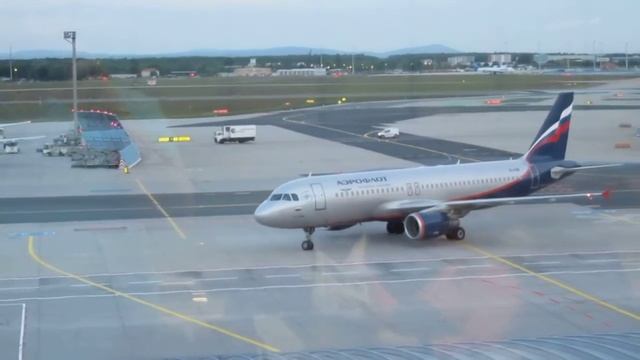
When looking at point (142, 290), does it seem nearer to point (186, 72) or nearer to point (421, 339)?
point (421, 339)

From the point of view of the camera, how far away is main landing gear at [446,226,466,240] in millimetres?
32406

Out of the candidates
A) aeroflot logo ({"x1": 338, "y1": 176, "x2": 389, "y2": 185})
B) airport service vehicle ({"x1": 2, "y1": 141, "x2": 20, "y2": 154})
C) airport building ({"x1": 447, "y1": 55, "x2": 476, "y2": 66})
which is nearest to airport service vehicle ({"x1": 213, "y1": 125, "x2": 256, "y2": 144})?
airport service vehicle ({"x1": 2, "y1": 141, "x2": 20, "y2": 154})

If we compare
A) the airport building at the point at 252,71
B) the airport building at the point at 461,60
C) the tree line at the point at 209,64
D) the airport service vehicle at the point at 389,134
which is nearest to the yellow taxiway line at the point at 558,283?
the airport service vehicle at the point at 389,134

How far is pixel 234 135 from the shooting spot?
73188 millimetres

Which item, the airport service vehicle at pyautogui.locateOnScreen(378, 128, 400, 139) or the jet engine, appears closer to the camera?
the jet engine

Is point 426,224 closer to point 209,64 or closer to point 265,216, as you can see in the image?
point 265,216

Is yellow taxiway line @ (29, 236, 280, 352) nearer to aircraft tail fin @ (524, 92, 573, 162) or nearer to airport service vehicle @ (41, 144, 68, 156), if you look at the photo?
aircraft tail fin @ (524, 92, 573, 162)

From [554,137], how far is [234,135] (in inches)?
1534

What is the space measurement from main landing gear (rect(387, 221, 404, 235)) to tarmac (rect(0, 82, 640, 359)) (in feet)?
1.63

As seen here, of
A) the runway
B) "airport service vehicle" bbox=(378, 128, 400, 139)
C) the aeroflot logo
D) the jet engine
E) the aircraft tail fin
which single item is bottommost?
"airport service vehicle" bbox=(378, 128, 400, 139)

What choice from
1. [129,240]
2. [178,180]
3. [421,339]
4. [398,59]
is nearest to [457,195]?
[129,240]

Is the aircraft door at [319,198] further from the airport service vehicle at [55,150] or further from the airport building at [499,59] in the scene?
the airport building at [499,59]

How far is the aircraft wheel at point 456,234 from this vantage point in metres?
32.4

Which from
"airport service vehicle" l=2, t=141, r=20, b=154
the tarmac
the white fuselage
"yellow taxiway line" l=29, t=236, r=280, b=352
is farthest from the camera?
"airport service vehicle" l=2, t=141, r=20, b=154
